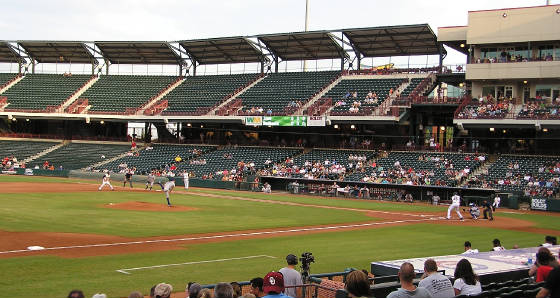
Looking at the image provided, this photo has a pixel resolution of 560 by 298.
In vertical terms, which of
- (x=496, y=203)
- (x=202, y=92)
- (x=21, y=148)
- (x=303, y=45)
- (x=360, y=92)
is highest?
(x=303, y=45)


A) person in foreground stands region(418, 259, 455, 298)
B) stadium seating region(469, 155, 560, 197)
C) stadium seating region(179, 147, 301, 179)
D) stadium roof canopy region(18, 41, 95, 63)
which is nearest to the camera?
person in foreground stands region(418, 259, 455, 298)

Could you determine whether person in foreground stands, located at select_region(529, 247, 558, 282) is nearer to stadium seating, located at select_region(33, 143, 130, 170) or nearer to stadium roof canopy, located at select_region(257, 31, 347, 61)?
stadium roof canopy, located at select_region(257, 31, 347, 61)

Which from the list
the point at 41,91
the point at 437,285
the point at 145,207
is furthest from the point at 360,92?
the point at 437,285

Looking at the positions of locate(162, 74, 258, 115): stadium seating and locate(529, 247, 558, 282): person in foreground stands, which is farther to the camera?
locate(162, 74, 258, 115): stadium seating

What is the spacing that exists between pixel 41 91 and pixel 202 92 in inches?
858

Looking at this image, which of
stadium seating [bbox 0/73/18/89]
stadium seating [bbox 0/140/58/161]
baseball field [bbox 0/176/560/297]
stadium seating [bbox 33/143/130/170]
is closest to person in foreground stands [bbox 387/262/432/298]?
baseball field [bbox 0/176/560/297]

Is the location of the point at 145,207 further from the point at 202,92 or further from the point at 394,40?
the point at 202,92

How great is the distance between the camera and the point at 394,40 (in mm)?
58406

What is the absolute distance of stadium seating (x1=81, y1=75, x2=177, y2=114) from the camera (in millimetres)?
68188

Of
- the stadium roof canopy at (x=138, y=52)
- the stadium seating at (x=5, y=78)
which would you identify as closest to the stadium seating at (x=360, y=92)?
the stadium roof canopy at (x=138, y=52)

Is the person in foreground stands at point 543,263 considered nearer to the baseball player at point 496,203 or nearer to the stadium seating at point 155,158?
the baseball player at point 496,203

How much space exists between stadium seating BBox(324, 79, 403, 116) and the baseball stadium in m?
0.26

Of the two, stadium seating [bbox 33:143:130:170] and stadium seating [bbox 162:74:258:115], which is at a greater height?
stadium seating [bbox 162:74:258:115]

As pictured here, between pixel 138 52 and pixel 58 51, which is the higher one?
pixel 58 51
